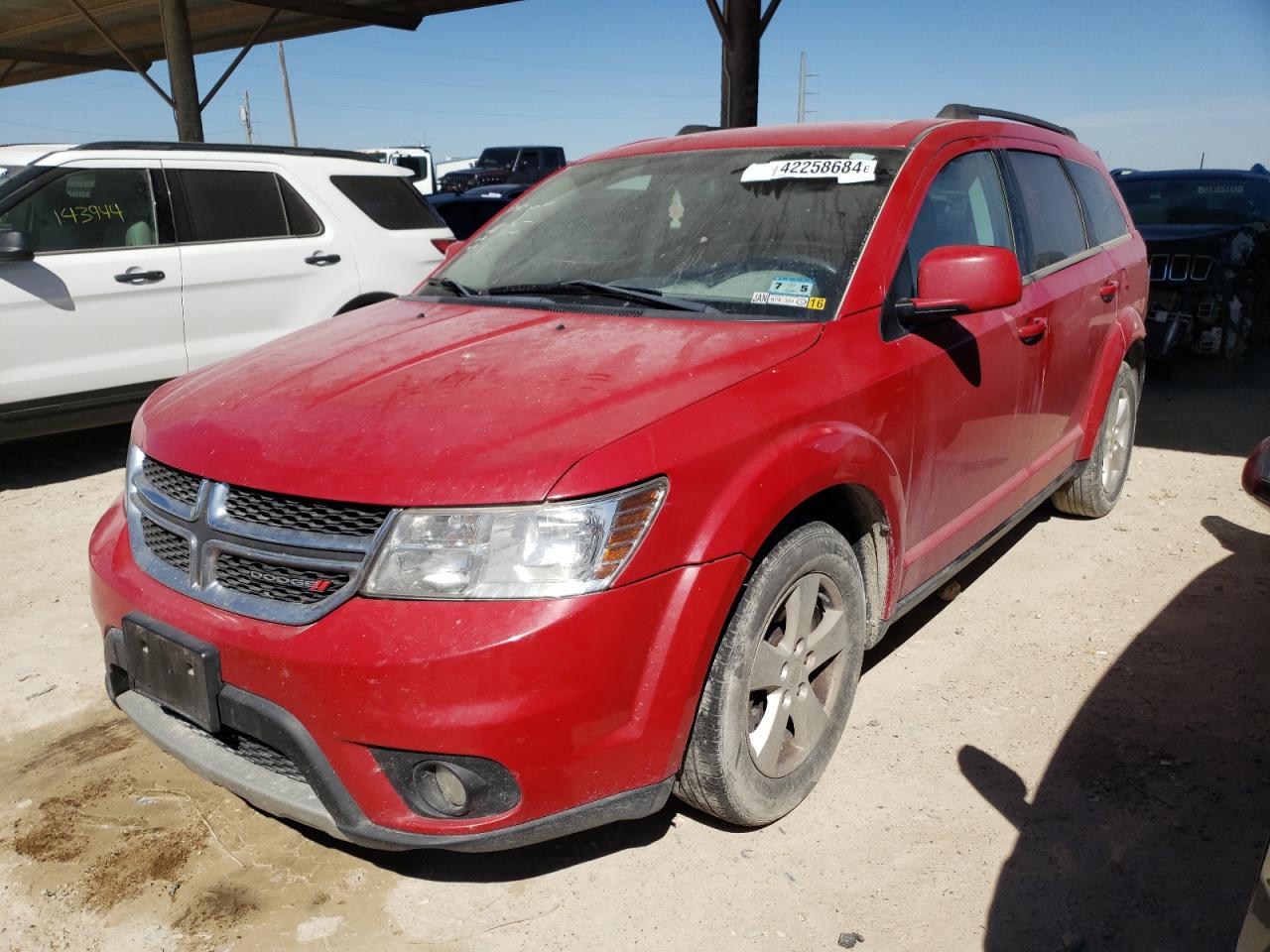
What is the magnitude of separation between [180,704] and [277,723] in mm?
324

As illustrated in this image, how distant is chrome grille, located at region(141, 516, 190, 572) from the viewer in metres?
2.38

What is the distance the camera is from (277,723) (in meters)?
2.08

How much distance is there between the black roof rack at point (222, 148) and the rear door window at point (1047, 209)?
455cm

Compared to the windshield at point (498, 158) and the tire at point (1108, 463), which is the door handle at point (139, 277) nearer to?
the tire at point (1108, 463)

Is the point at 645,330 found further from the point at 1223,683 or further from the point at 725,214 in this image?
the point at 1223,683

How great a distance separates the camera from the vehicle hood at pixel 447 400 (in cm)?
206

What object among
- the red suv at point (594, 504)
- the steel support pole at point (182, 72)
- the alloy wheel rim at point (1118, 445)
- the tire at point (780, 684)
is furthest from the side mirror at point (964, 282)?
the steel support pole at point (182, 72)

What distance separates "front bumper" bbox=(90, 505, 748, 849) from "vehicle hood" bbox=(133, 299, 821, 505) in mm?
264

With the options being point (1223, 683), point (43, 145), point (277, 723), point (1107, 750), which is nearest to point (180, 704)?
point (277, 723)

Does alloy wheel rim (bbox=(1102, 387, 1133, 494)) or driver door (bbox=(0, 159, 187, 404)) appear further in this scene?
driver door (bbox=(0, 159, 187, 404))

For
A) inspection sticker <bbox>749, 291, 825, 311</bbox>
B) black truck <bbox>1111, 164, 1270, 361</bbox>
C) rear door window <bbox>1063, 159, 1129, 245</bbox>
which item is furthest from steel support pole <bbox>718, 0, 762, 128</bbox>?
inspection sticker <bbox>749, 291, 825, 311</bbox>

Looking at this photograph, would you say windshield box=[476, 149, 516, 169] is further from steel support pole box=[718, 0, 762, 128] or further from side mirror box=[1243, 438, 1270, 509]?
side mirror box=[1243, 438, 1270, 509]

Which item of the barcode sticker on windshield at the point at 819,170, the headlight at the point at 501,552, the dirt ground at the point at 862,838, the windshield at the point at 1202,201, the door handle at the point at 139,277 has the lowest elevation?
the dirt ground at the point at 862,838

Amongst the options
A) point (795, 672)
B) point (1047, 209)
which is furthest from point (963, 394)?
point (1047, 209)
